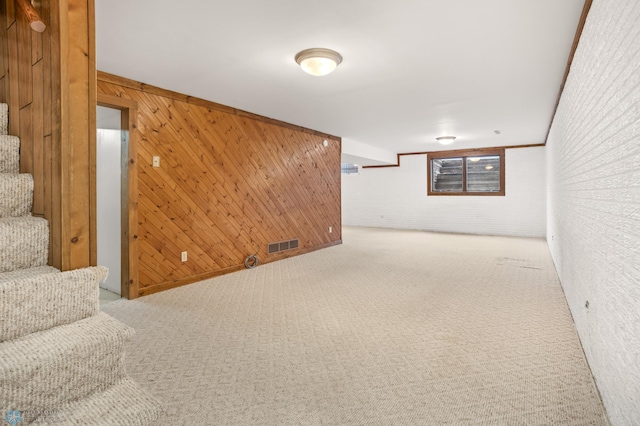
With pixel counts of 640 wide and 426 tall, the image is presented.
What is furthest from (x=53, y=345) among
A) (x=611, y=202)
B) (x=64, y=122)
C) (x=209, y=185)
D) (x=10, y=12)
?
(x=209, y=185)

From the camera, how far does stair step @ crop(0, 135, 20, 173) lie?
137cm

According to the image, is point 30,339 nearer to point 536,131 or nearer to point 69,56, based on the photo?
point 69,56

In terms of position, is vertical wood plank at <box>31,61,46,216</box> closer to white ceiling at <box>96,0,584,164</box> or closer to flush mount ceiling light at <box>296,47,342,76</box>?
white ceiling at <box>96,0,584,164</box>

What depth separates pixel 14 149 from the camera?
4.58 feet

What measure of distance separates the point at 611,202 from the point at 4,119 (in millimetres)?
2749

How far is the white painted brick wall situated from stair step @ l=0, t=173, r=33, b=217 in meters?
2.26

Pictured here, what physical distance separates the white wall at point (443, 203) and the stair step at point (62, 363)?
8808 millimetres

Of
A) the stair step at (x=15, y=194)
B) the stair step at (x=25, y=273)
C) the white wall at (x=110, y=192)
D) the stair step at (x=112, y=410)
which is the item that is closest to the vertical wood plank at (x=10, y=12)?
the stair step at (x=15, y=194)

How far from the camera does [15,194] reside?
1.28 m

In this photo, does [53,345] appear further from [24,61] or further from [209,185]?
[209,185]

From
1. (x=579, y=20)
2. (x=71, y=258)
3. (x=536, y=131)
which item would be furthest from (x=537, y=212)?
(x=71, y=258)

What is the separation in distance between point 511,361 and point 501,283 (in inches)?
80.1

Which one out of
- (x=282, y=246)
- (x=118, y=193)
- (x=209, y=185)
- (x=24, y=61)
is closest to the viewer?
(x=24, y=61)

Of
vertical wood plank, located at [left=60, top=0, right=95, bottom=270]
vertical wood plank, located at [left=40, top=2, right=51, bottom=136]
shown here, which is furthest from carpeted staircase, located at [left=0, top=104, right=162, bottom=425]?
vertical wood plank, located at [left=40, top=2, right=51, bottom=136]
